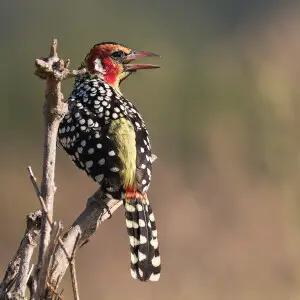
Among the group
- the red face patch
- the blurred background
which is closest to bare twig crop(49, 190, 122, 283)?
the red face patch

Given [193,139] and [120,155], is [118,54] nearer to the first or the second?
[120,155]

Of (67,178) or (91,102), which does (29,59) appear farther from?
(91,102)

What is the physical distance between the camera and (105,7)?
1277 centimetres

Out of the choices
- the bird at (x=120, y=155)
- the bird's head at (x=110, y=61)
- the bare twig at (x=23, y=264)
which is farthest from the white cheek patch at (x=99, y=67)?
the bare twig at (x=23, y=264)

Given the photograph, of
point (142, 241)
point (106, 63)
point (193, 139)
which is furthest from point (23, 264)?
point (193, 139)

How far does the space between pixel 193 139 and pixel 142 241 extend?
7306 millimetres

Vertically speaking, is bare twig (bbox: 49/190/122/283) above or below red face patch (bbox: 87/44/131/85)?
below

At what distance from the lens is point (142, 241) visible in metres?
2.92

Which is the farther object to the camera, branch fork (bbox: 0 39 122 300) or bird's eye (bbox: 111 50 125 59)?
bird's eye (bbox: 111 50 125 59)

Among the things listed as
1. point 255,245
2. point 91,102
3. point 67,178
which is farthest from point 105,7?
point 91,102

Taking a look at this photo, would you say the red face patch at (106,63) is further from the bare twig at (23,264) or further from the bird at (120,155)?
the bare twig at (23,264)

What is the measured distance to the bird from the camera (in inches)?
115

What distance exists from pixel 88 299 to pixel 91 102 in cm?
337

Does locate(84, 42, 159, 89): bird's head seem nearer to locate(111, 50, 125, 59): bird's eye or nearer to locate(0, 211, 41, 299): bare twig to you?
locate(111, 50, 125, 59): bird's eye
